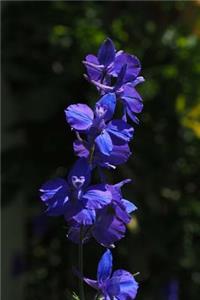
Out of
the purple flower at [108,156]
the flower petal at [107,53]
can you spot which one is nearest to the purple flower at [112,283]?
the purple flower at [108,156]

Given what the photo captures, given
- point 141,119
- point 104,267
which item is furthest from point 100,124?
point 141,119

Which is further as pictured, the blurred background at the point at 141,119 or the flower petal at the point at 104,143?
the blurred background at the point at 141,119

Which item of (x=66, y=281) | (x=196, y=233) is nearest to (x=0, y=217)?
(x=66, y=281)

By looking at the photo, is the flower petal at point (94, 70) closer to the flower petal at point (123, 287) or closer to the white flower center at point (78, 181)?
the white flower center at point (78, 181)

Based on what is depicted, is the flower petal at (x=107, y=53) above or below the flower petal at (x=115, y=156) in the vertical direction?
above

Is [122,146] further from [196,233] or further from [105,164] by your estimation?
[196,233]

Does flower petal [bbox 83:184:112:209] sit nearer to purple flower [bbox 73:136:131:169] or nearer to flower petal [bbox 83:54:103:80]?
purple flower [bbox 73:136:131:169]
